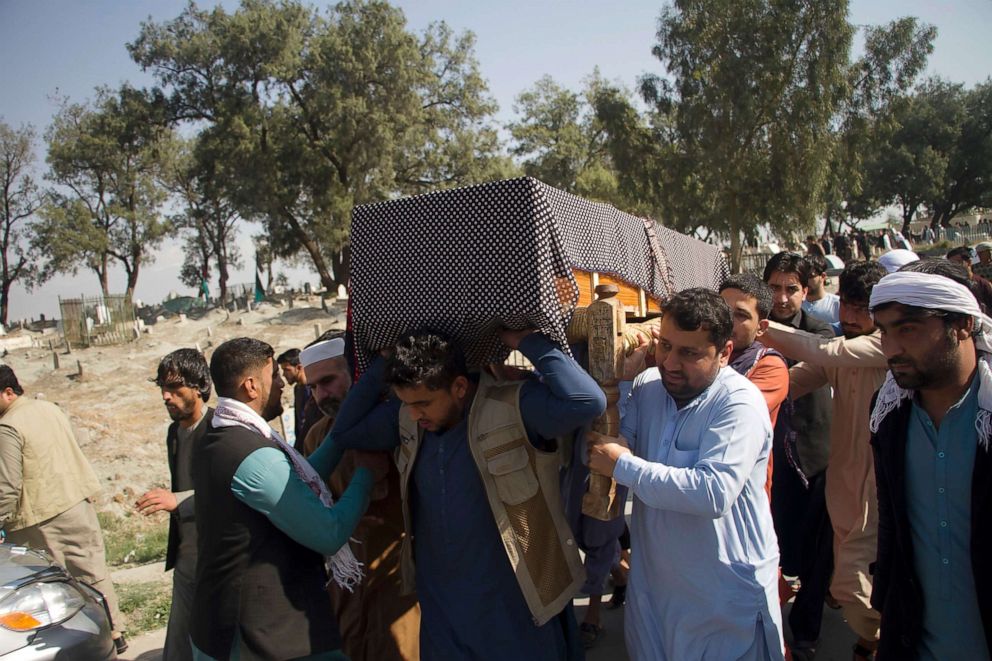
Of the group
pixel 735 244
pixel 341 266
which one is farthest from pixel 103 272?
pixel 735 244

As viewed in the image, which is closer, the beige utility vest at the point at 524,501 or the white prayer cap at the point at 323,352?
the beige utility vest at the point at 524,501

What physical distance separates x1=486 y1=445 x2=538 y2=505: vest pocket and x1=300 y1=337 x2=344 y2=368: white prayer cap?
1310mm

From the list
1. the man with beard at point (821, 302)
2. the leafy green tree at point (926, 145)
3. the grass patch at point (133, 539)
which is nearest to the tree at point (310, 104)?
the grass patch at point (133, 539)

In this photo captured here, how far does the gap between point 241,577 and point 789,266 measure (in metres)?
3.14

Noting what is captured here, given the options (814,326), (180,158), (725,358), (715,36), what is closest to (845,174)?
(715,36)

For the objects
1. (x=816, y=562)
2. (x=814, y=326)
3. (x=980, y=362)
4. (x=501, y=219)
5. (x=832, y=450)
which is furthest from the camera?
(x=814, y=326)

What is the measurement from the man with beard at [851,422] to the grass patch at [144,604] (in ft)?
14.7

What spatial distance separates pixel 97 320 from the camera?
20.8m

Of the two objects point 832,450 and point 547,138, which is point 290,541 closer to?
point 832,450

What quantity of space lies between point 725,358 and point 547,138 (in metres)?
33.5

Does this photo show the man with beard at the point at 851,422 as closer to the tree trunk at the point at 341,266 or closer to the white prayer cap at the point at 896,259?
the white prayer cap at the point at 896,259

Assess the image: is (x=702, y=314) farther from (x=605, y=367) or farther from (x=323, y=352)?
(x=323, y=352)

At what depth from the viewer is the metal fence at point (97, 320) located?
20.7 m

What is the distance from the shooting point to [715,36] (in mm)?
23078
